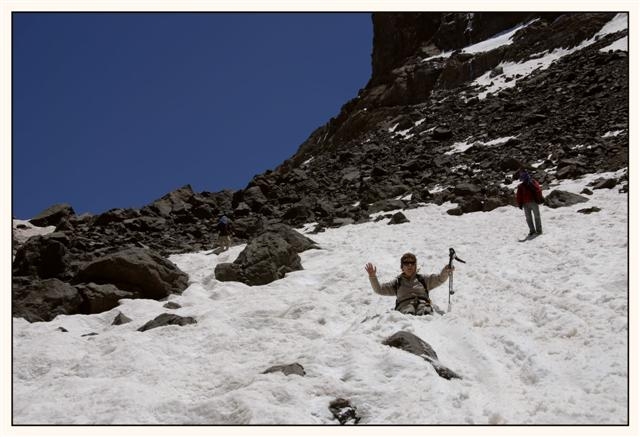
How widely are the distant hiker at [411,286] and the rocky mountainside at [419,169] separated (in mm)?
6052

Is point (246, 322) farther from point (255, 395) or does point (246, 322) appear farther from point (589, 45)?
point (589, 45)

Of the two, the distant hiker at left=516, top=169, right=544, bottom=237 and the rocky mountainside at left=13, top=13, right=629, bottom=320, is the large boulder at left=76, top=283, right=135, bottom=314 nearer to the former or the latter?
the rocky mountainside at left=13, top=13, right=629, bottom=320

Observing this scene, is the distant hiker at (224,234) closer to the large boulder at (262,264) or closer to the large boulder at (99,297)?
the large boulder at (262,264)

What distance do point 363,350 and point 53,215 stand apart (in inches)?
1238

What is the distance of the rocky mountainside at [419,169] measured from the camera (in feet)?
54.3

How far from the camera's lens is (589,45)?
2068 inches

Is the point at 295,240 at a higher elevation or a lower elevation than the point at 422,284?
higher

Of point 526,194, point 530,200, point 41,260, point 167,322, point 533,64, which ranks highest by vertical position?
point 533,64

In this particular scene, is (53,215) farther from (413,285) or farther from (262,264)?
(413,285)

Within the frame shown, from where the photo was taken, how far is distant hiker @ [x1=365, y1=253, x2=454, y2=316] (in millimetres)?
9812

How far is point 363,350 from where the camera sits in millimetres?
8109

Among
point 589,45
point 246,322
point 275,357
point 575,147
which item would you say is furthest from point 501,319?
point 589,45

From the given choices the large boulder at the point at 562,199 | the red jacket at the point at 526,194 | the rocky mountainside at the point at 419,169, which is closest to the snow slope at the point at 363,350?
the red jacket at the point at 526,194

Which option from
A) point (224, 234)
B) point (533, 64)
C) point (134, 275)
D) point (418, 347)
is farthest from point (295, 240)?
point (533, 64)
